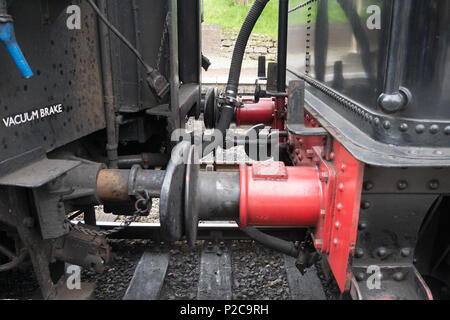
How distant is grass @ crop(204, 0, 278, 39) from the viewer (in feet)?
61.4

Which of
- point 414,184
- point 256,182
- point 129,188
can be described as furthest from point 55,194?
point 414,184

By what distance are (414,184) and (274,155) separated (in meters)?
1.88

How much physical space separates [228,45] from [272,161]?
1650cm

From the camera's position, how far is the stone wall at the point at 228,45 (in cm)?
1683

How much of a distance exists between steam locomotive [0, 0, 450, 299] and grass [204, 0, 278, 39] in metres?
16.0

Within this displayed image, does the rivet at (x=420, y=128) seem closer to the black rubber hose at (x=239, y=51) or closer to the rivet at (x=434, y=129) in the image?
the rivet at (x=434, y=129)

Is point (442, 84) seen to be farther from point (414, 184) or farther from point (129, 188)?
point (129, 188)

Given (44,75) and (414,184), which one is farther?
(44,75)

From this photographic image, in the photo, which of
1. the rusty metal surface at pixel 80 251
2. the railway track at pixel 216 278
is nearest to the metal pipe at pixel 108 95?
the rusty metal surface at pixel 80 251

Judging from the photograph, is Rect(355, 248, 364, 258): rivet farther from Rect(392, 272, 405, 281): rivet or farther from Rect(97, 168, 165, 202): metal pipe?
Rect(97, 168, 165, 202): metal pipe

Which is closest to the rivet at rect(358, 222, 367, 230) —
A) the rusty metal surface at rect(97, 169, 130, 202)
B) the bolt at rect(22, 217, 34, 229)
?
the rusty metal surface at rect(97, 169, 130, 202)

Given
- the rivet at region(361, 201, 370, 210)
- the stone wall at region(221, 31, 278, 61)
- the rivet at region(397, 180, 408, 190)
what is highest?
the stone wall at region(221, 31, 278, 61)

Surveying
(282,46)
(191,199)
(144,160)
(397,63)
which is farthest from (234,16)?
(397,63)

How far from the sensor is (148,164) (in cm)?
317
